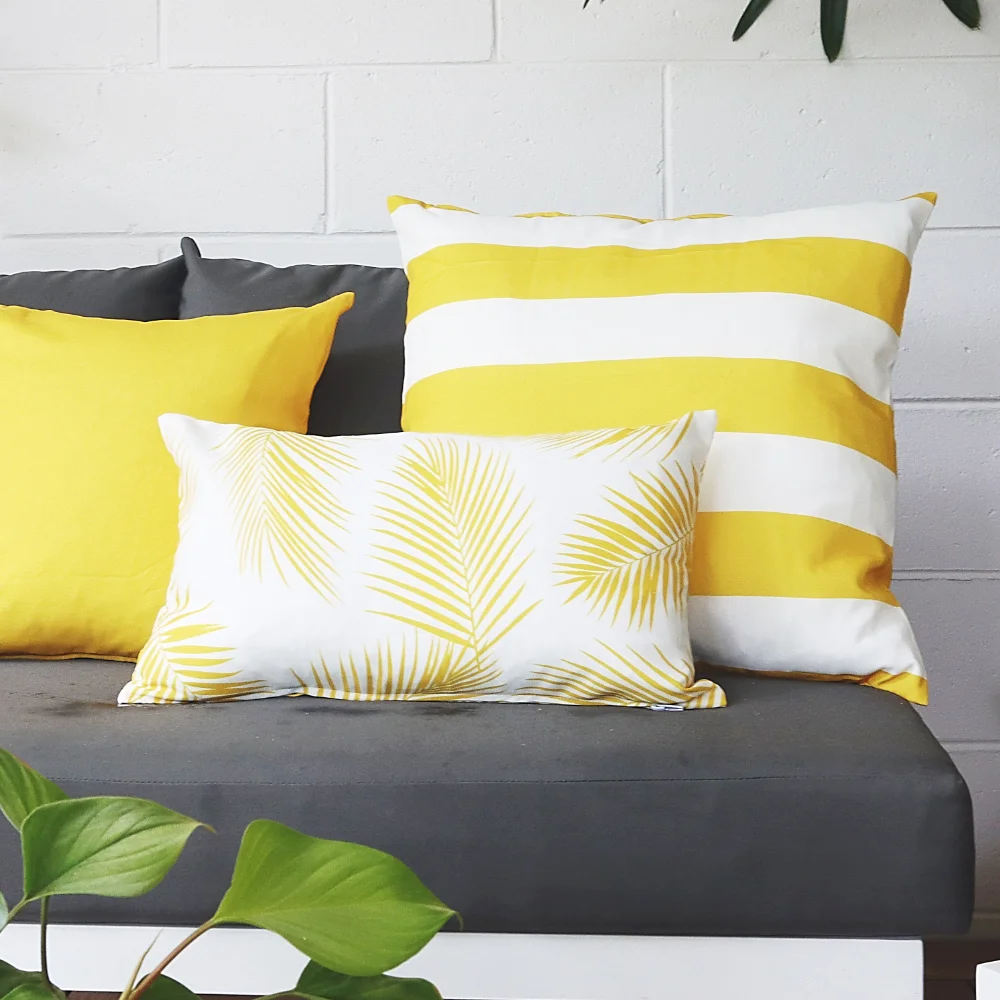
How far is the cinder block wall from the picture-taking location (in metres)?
1.75

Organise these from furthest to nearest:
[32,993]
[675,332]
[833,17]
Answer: [833,17]
[675,332]
[32,993]

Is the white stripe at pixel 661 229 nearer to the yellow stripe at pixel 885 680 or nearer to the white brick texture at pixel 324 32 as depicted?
the yellow stripe at pixel 885 680

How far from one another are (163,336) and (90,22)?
837mm

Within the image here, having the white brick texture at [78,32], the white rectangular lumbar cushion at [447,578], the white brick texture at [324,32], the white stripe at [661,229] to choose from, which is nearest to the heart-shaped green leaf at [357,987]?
the white rectangular lumbar cushion at [447,578]

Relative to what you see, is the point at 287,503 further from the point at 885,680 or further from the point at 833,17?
the point at 833,17

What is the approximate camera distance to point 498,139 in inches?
70.4

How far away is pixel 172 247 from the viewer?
1.82m

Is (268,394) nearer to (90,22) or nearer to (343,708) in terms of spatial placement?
(343,708)

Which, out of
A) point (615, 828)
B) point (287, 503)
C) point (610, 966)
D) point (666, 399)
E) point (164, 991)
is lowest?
point (610, 966)

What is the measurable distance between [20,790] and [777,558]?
2.91 ft

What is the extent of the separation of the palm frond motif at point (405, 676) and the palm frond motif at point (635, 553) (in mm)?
118

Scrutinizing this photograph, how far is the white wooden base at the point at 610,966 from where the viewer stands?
2.68 ft

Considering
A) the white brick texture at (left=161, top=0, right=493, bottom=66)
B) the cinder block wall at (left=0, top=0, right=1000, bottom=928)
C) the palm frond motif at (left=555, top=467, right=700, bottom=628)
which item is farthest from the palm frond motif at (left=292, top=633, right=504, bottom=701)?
the white brick texture at (left=161, top=0, right=493, bottom=66)

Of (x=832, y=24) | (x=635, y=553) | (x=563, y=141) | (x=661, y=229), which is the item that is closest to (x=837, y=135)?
(x=832, y=24)
